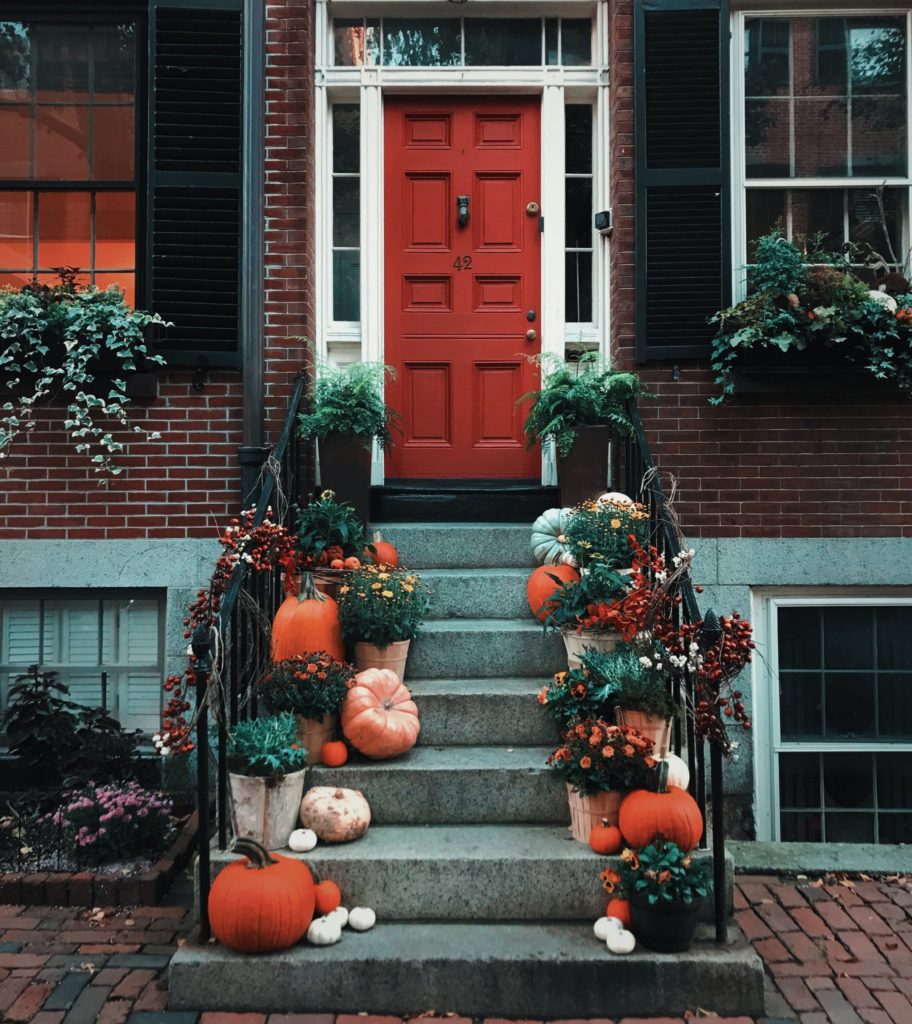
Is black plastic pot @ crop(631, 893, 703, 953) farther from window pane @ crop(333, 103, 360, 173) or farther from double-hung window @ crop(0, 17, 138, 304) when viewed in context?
window pane @ crop(333, 103, 360, 173)

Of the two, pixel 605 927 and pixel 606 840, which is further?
pixel 606 840

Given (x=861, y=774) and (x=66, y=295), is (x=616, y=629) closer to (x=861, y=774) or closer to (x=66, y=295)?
(x=861, y=774)

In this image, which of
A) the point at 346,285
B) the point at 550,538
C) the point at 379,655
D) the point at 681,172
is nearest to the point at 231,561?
the point at 379,655

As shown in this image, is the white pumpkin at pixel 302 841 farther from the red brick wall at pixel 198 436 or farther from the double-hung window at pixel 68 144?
the double-hung window at pixel 68 144

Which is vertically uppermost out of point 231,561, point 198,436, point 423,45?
point 423,45

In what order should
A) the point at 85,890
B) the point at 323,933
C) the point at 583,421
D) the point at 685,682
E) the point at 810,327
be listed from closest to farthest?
the point at 323,933
the point at 685,682
the point at 85,890
the point at 810,327
the point at 583,421

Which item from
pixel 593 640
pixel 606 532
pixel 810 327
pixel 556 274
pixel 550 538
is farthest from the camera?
pixel 556 274

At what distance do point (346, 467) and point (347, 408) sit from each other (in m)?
0.32

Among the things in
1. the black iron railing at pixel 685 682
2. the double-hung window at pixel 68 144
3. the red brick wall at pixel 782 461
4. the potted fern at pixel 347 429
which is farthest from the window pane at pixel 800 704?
the double-hung window at pixel 68 144

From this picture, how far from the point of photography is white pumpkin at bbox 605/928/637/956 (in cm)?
311

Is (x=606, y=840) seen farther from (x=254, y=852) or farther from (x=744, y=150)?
(x=744, y=150)

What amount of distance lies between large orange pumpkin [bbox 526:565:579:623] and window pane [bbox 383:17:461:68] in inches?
130

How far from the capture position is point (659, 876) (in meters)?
3.15

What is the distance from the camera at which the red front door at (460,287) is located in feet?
18.6
